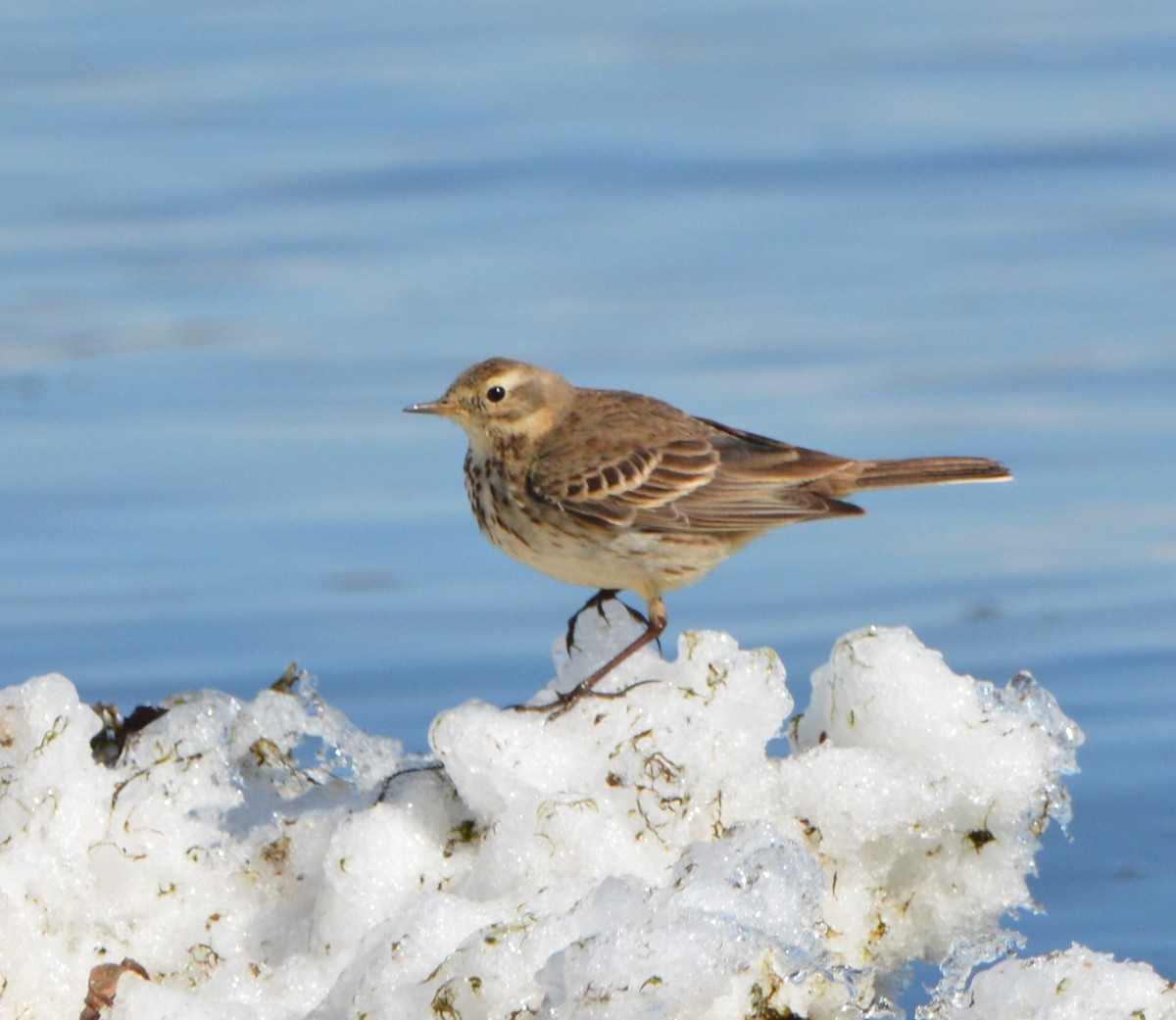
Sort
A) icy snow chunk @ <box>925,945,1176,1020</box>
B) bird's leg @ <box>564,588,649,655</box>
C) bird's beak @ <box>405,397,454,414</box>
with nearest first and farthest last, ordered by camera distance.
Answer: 1. icy snow chunk @ <box>925,945,1176,1020</box>
2. bird's leg @ <box>564,588,649,655</box>
3. bird's beak @ <box>405,397,454,414</box>

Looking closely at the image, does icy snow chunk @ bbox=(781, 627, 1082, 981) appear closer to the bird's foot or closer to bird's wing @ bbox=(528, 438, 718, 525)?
the bird's foot

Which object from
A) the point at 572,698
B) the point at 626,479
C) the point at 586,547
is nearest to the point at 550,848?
the point at 572,698

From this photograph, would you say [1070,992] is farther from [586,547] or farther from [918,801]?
[586,547]

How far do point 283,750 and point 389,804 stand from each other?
2.12 feet

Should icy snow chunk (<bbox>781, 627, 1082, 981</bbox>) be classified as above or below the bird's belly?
below

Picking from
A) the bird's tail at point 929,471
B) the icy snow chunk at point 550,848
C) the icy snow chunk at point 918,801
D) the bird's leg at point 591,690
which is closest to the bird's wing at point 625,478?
the bird's tail at point 929,471

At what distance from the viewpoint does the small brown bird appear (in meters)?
7.89

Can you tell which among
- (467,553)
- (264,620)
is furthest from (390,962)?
(467,553)

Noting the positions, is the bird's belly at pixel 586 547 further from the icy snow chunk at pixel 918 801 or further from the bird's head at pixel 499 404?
the icy snow chunk at pixel 918 801

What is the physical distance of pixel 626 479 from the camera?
8.12 meters

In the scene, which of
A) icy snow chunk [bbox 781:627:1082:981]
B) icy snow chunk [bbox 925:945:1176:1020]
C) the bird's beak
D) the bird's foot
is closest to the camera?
icy snow chunk [bbox 925:945:1176:1020]

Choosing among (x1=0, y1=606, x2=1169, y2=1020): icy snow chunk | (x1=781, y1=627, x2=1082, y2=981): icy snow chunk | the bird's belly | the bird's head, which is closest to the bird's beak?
the bird's head

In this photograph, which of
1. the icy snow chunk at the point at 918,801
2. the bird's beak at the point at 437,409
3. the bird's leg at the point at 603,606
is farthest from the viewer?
the bird's beak at the point at 437,409

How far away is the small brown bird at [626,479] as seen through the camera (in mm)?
7895
